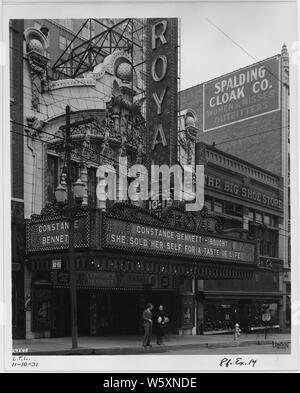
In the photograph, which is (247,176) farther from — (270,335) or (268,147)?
(270,335)

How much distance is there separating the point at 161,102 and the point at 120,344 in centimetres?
509

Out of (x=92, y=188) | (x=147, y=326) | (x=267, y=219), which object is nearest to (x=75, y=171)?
(x=92, y=188)

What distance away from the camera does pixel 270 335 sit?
546 inches

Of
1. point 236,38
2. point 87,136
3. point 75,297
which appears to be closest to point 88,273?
point 75,297

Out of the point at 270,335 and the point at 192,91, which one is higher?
the point at 192,91

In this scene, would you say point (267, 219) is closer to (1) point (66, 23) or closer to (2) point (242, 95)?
(2) point (242, 95)

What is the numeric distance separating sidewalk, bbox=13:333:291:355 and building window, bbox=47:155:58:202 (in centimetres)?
289

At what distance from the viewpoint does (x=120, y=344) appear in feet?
42.9

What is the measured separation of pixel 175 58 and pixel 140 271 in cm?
450

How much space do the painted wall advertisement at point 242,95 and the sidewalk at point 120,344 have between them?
4.47m

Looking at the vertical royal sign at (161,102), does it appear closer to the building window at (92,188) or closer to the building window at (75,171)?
the building window at (92,188)

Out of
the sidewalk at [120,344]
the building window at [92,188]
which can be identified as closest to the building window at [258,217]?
the sidewalk at [120,344]

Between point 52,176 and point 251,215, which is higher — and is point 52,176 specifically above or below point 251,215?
above
